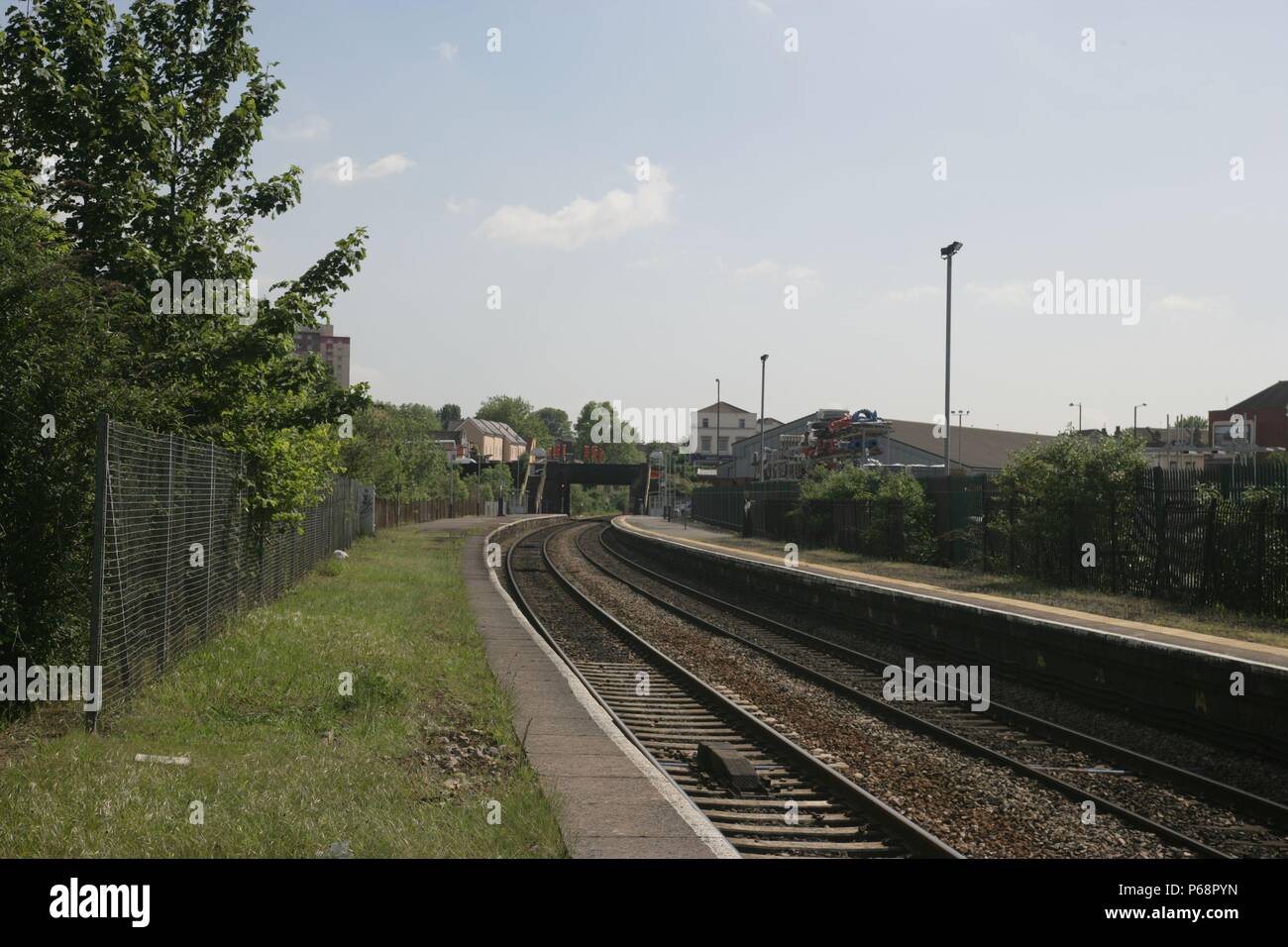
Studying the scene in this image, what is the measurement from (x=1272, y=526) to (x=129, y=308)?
1713 centimetres

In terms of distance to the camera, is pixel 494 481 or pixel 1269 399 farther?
pixel 494 481

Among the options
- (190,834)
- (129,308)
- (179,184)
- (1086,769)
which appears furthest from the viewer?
(179,184)

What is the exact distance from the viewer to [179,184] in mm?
15000

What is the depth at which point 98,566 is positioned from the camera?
8664 mm

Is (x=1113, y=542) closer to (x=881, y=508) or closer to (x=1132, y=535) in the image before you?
(x=1132, y=535)

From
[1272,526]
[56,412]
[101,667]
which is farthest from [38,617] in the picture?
[1272,526]

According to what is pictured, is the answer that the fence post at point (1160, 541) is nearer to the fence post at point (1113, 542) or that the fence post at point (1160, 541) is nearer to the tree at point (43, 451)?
the fence post at point (1113, 542)

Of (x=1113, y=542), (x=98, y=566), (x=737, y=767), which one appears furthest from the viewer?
(x=1113, y=542)

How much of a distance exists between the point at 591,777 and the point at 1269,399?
85.8 meters

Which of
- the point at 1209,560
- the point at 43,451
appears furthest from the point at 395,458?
the point at 43,451

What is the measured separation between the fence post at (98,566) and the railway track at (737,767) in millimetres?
4526

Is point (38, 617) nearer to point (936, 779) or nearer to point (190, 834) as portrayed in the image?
point (190, 834)

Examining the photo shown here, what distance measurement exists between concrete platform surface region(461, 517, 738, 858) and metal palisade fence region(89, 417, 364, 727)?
3.41 m
